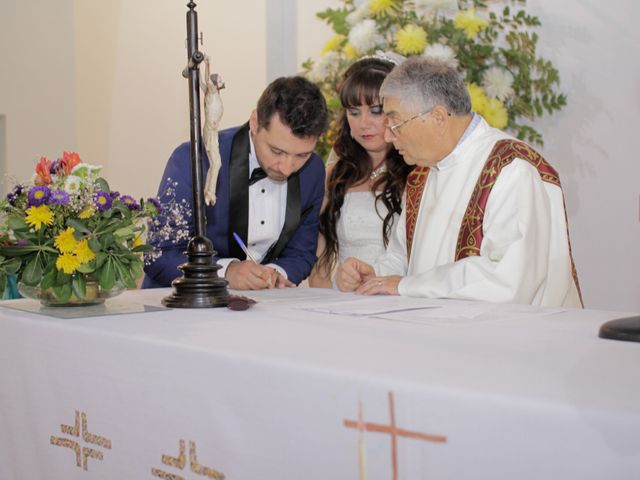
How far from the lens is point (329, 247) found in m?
4.58

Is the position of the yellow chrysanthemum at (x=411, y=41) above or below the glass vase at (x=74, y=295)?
above

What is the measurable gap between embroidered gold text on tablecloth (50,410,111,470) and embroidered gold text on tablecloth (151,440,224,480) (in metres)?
0.20

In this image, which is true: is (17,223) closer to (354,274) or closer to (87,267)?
(87,267)

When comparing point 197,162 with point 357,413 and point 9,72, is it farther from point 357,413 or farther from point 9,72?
point 9,72

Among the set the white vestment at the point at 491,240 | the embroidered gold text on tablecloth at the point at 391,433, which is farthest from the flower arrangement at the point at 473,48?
the embroidered gold text on tablecloth at the point at 391,433

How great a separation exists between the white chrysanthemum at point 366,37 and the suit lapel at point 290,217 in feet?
4.69

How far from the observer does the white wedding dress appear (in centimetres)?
443

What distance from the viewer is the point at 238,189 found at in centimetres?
393

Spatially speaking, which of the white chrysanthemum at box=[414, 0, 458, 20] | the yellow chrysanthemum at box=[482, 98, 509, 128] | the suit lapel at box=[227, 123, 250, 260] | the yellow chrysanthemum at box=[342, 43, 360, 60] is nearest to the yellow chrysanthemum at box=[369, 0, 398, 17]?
the white chrysanthemum at box=[414, 0, 458, 20]

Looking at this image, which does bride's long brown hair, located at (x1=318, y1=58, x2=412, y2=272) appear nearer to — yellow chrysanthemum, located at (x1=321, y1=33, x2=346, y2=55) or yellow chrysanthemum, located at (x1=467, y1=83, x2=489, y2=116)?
yellow chrysanthemum, located at (x1=467, y1=83, x2=489, y2=116)

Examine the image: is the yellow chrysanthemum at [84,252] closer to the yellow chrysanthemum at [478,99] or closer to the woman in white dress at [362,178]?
the woman in white dress at [362,178]

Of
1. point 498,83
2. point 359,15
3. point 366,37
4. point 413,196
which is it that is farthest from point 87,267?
point 359,15

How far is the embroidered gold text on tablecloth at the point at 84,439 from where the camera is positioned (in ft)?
6.90

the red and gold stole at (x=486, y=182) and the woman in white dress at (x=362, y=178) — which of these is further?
the woman in white dress at (x=362, y=178)
